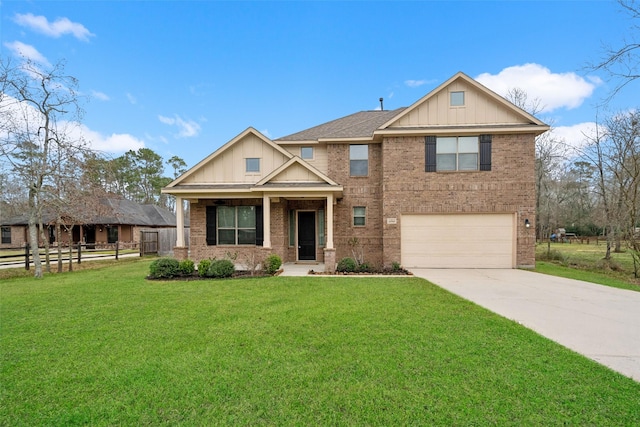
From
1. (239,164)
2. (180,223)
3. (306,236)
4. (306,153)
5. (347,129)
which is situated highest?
(347,129)

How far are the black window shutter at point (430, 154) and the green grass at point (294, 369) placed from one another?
668cm

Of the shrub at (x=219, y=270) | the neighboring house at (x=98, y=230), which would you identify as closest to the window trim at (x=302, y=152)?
the shrub at (x=219, y=270)

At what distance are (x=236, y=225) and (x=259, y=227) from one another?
3.85 ft

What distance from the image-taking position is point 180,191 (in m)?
11.1

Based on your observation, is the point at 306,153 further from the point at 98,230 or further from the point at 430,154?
the point at 98,230

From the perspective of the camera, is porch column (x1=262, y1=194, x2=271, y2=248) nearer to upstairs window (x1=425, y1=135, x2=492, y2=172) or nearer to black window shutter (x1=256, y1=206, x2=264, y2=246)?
black window shutter (x1=256, y1=206, x2=264, y2=246)

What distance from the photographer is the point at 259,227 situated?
11852mm

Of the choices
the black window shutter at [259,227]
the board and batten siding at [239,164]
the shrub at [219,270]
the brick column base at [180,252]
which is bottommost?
the shrub at [219,270]

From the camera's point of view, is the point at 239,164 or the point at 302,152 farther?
the point at 302,152

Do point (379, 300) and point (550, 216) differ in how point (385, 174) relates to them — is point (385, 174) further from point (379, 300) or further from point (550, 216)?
point (550, 216)

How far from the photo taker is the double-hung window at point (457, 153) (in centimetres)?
1127

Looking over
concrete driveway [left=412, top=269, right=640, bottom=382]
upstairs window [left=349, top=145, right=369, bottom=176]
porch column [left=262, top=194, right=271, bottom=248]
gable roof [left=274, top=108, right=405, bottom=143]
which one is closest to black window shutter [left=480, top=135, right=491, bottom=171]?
gable roof [left=274, top=108, right=405, bottom=143]

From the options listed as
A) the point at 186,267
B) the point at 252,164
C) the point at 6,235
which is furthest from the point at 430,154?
the point at 6,235

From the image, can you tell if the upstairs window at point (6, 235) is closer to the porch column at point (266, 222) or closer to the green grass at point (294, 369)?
the green grass at point (294, 369)
